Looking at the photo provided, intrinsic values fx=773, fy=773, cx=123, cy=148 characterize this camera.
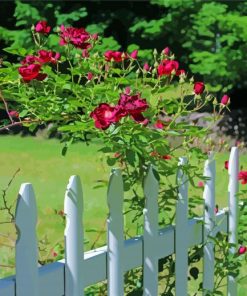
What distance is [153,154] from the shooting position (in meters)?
3.46

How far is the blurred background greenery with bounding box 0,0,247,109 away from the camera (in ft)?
47.2

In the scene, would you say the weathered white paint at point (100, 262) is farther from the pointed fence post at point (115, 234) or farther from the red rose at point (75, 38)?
the red rose at point (75, 38)

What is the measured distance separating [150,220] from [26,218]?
0.88 metres

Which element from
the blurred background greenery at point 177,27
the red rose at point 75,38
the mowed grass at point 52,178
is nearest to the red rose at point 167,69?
the red rose at point 75,38

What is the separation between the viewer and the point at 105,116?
2848mm

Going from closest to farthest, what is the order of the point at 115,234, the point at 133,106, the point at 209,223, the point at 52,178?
the point at 133,106 → the point at 115,234 → the point at 209,223 → the point at 52,178

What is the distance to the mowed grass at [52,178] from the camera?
749 centimetres

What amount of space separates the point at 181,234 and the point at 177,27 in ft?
42.0

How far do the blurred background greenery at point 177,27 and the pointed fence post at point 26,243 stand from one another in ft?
38.7

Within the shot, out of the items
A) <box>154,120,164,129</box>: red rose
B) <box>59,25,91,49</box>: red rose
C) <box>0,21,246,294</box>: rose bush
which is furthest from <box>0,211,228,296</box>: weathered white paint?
<box>59,25,91,49</box>: red rose

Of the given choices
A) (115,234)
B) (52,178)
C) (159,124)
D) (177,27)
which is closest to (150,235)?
(115,234)

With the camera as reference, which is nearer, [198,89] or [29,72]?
[29,72]

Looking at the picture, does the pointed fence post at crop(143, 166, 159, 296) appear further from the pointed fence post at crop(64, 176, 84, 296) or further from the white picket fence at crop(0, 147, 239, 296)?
the pointed fence post at crop(64, 176, 84, 296)

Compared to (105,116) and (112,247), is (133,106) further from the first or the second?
(112,247)
